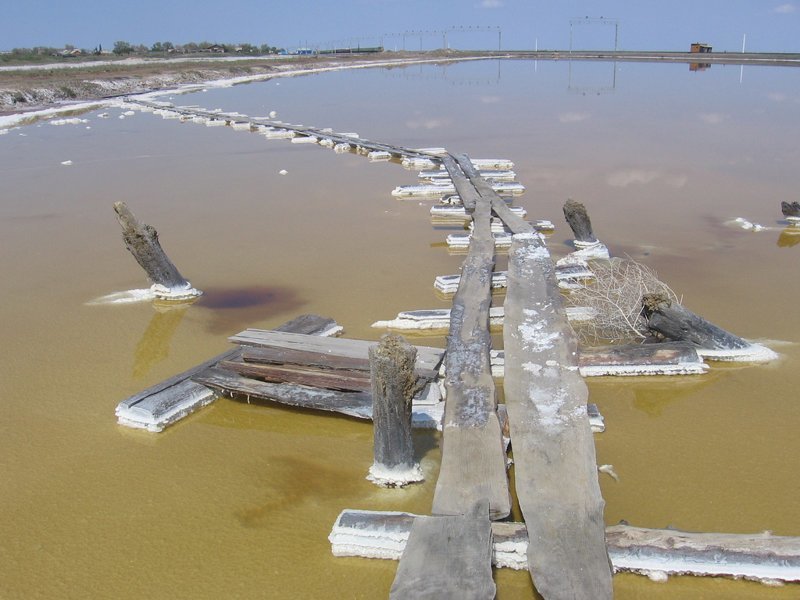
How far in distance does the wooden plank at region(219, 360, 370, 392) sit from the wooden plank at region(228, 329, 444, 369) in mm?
151

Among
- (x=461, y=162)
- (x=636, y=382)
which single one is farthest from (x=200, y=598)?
(x=461, y=162)

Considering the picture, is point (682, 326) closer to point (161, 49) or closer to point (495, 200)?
point (495, 200)

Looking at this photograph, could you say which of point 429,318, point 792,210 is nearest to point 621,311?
point 429,318

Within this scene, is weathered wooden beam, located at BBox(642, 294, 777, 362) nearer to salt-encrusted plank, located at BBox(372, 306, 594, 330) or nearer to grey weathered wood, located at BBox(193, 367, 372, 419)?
salt-encrusted plank, located at BBox(372, 306, 594, 330)

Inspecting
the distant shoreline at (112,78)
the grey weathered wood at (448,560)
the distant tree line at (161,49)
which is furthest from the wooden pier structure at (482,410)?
the distant tree line at (161,49)

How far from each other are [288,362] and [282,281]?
10.2ft

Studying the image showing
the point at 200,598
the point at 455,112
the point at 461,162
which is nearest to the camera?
the point at 200,598

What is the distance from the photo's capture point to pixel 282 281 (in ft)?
27.0

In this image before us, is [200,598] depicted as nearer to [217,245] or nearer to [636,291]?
[636,291]

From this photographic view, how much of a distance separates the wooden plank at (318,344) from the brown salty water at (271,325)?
19.2 inches

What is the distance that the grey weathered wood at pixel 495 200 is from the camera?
879 cm

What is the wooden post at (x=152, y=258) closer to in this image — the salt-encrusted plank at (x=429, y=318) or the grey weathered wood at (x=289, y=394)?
the salt-encrusted plank at (x=429, y=318)

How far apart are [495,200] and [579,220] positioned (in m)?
1.89

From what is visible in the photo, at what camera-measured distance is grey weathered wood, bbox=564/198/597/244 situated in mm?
8891
